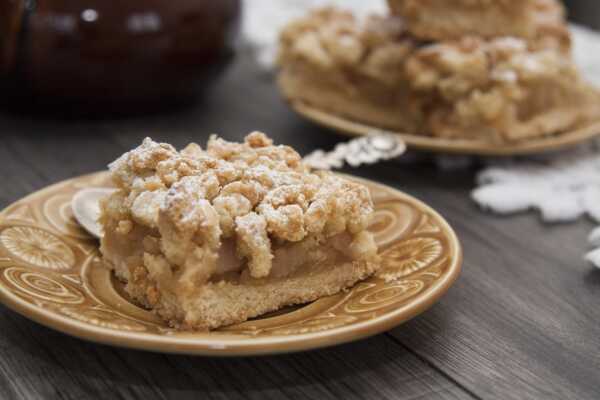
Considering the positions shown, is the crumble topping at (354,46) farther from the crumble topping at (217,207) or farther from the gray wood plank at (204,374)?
the gray wood plank at (204,374)

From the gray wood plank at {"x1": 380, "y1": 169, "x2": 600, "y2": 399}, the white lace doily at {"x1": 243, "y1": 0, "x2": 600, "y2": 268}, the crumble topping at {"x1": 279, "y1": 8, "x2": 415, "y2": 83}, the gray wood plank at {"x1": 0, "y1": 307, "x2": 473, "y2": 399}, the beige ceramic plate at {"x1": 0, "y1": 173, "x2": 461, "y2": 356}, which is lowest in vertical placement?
the white lace doily at {"x1": 243, "y1": 0, "x2": 600, "y2": 268}

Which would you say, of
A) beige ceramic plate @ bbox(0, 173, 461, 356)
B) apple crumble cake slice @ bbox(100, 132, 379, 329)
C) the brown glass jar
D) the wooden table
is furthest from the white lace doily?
the brown glass jar

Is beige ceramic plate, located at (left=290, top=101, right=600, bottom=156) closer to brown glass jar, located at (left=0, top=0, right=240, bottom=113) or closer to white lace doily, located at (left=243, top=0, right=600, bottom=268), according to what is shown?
white lace doily, located at (left=243, top=0, right=600, bottom=268)

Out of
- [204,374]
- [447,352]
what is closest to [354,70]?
[447,352]

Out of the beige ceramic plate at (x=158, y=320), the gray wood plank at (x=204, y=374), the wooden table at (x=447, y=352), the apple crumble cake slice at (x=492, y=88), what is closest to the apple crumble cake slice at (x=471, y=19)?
the apple crumble cake slice at (x=492, y=88)

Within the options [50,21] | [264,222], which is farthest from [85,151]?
[264,222]

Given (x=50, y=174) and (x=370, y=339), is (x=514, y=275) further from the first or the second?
(x=50, y=174)

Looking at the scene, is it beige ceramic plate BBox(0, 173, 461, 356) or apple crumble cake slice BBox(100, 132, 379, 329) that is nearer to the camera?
beige ceramic plate BBox(0, 173, 461, 356)
